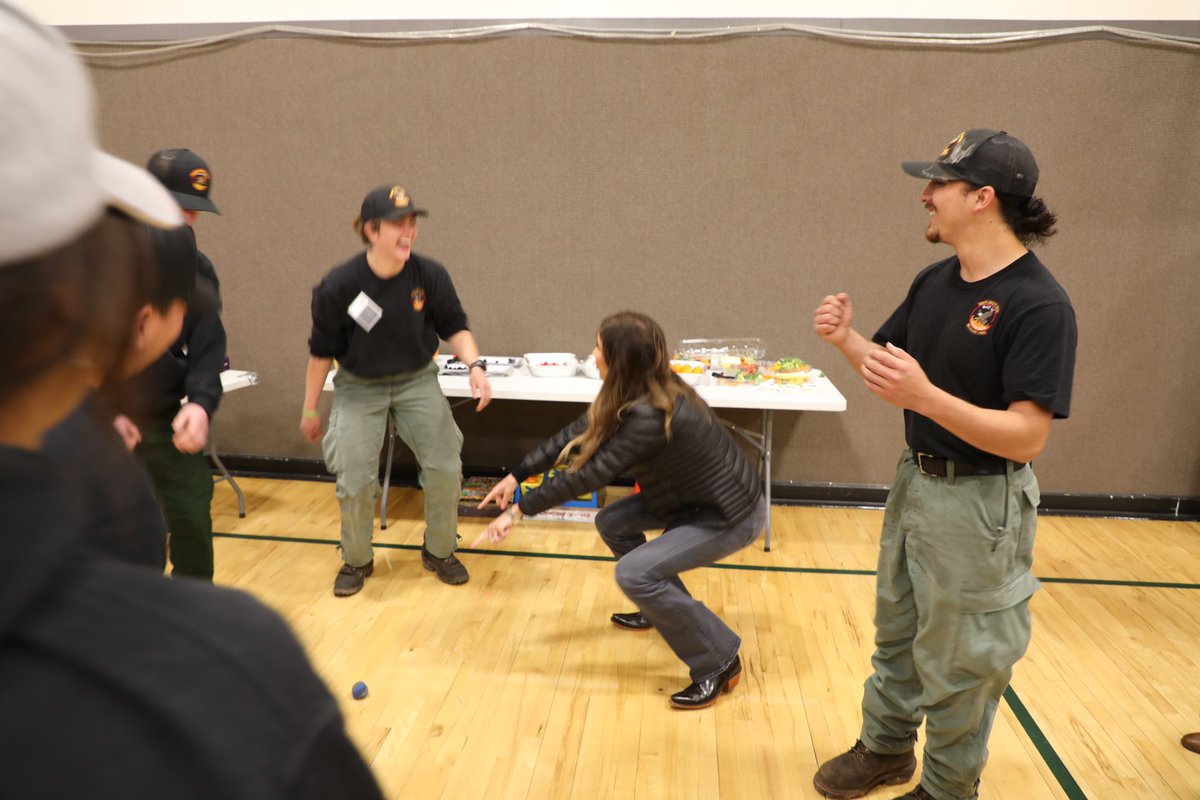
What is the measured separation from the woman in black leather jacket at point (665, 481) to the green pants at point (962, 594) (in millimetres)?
638

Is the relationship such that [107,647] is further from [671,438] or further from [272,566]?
[272,566]

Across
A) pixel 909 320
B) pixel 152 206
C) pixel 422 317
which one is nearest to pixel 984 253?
pixel 909 320

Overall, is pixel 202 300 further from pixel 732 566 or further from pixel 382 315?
pixel 732 566

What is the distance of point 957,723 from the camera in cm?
197

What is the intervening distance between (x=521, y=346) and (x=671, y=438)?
83.6 inches

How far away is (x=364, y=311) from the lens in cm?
317

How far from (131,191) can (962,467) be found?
1.84 meters

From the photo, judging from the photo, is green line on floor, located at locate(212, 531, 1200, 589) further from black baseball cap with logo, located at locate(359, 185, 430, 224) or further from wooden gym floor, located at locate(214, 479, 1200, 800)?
black baseball cap with logo, located at locate(359, 185, 430, 224)

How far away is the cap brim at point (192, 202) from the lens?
107 inches

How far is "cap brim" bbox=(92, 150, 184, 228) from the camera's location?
1.51 feet

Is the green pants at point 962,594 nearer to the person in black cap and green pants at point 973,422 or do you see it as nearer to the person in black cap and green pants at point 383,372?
the person in black cap and green pants at point 973,422

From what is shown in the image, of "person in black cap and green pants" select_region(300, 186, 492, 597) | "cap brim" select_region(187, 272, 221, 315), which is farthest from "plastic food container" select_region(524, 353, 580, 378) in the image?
"cap brim" select_region(187, 272, 221, 315)

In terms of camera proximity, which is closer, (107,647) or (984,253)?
(107,647)

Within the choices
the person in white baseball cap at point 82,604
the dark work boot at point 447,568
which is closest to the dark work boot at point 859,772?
the dark work boot at point 447,568
